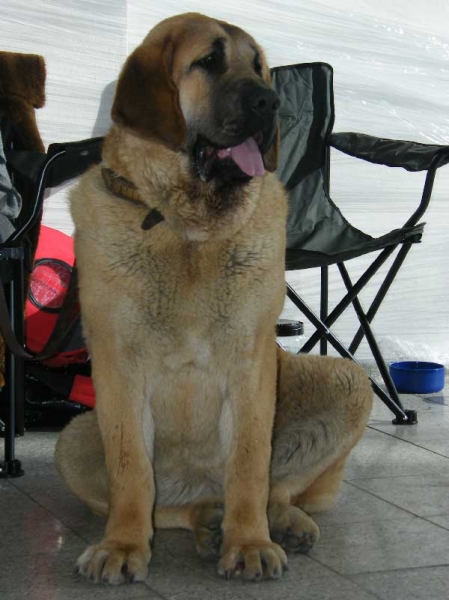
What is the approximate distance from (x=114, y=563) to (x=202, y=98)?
1155 millimetres

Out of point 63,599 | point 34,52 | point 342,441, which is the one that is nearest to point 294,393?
point 342,441

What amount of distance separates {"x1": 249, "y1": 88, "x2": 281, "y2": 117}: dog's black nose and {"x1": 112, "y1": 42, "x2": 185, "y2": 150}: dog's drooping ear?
18 cm

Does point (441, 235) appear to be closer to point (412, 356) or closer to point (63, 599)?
point (412, 356)

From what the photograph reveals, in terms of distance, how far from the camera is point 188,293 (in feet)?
7.41

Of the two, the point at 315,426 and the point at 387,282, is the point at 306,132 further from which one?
the point at 315,426

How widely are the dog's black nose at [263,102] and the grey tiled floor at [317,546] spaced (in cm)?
113

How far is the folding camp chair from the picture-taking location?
382 centimetres

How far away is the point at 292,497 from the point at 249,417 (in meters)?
0.42

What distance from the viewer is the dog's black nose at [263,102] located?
2229 millimetres

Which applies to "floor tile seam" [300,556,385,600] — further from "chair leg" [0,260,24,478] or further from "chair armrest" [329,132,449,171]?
"chair armrest" [329,132,449,171]

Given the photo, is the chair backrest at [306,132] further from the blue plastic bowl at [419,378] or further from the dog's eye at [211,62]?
the dog's eye at [211,62]

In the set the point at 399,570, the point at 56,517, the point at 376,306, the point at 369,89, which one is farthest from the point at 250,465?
the point at 369,89

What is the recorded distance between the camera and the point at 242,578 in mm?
2168

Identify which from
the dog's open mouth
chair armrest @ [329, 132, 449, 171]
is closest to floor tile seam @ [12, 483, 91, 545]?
the dog's open mouth
